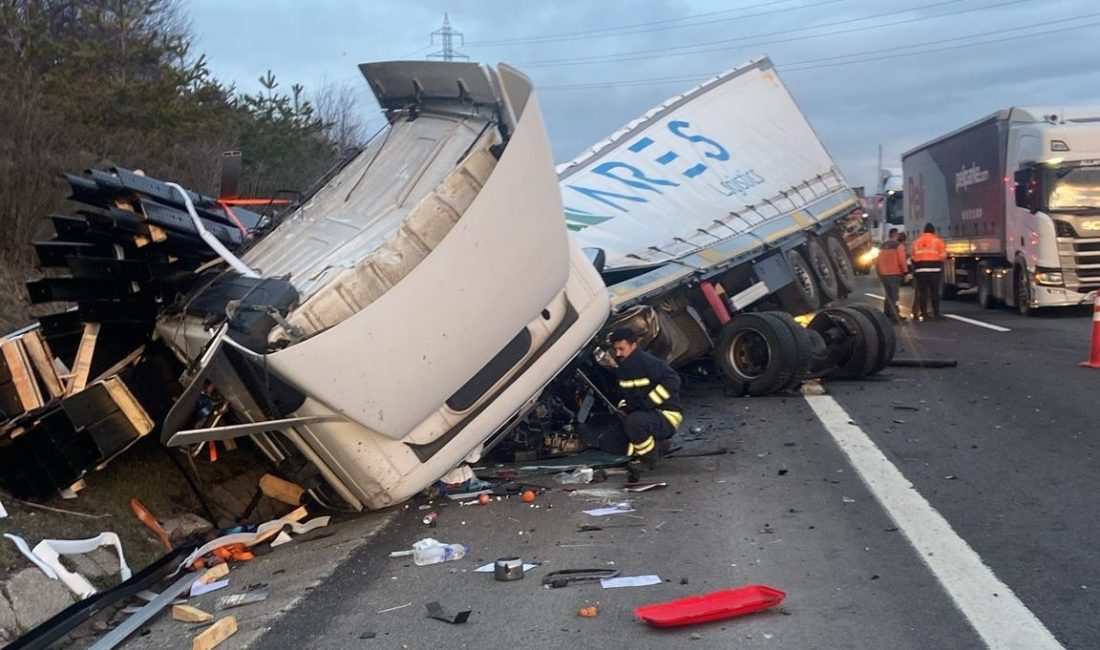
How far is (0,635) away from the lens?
15.1ft

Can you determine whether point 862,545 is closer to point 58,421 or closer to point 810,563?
point 810,563

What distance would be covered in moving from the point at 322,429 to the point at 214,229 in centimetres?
188

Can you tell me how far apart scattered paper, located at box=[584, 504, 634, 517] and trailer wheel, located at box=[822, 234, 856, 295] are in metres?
8.56

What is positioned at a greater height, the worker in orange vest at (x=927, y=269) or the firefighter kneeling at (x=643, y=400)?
the firefighter kneeling at (x=643, y=400)

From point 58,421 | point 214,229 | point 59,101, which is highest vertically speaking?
point 59,101

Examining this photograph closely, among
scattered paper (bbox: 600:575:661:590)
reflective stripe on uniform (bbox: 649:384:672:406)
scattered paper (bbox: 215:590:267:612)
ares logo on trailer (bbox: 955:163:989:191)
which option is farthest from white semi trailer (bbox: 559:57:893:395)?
ares logo on trailer (bbox: 955:163:989:191)

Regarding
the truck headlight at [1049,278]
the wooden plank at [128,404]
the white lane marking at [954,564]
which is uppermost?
the wooden plank at [128,404]

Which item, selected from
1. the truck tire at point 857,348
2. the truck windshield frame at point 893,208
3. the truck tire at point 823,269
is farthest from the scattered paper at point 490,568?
the truck windshield frame at point 893,208

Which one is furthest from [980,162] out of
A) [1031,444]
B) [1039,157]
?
[1031,444]

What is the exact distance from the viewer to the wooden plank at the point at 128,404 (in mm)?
6055

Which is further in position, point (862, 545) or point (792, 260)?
point (792, 260)

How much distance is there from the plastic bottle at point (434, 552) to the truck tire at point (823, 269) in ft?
28.4

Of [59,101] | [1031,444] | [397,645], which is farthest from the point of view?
[59,101]

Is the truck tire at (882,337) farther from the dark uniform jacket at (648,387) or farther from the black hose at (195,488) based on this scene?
the black hose at (195,488)
